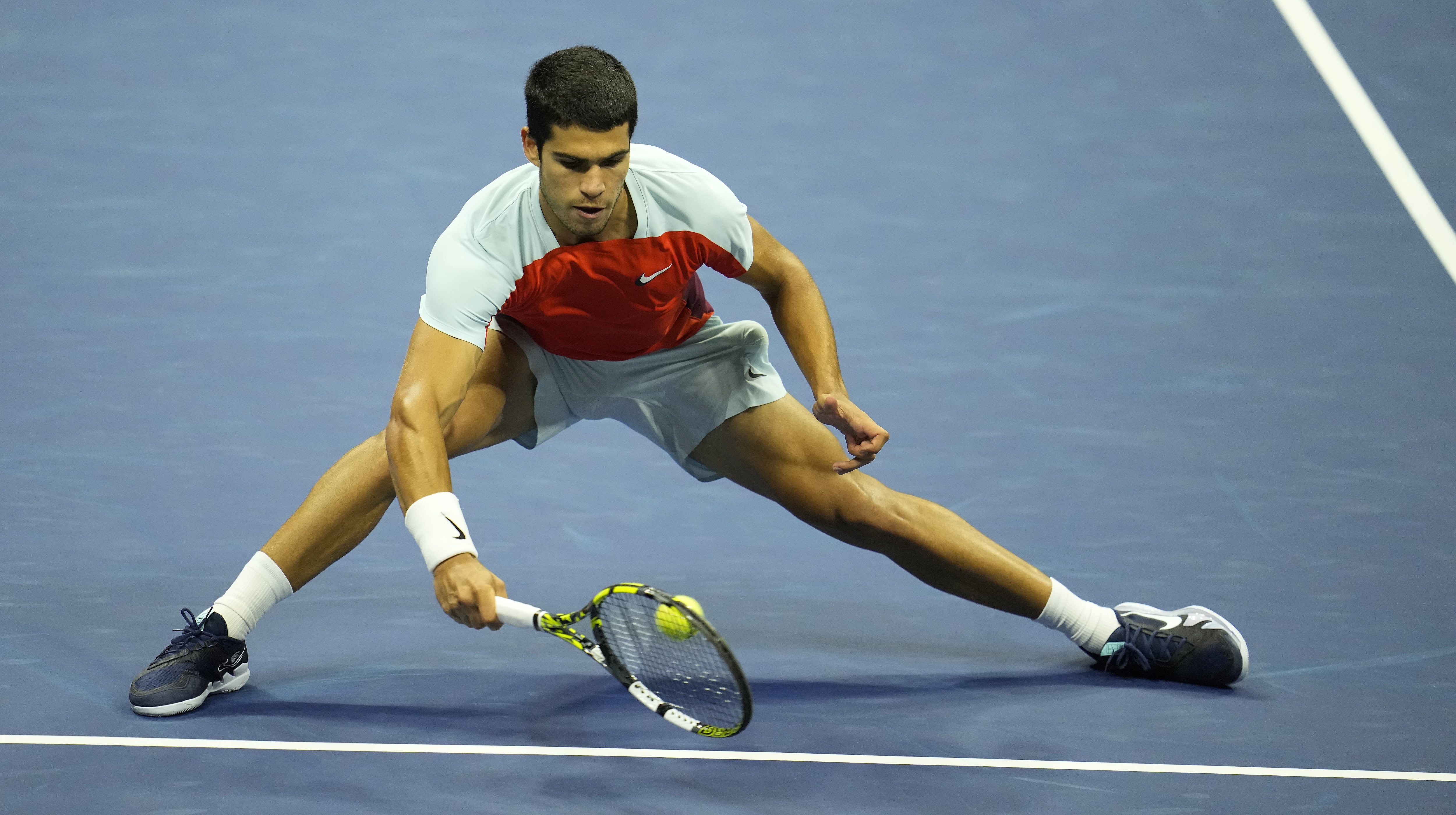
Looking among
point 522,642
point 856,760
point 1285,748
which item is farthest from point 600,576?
point 1285,748

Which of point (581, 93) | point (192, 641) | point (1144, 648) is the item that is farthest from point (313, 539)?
point (1144, 648)

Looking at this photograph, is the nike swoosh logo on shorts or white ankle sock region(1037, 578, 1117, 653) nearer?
the nike swoosh logo on shorts

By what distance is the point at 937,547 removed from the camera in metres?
3.59

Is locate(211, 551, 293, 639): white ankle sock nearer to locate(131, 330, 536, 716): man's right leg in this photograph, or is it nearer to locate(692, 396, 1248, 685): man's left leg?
locate(131, 330, 536, 716): man's right leg

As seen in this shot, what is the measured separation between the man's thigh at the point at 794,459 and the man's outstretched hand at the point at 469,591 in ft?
2.84

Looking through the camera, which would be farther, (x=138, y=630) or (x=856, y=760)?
(x=138, y=630)

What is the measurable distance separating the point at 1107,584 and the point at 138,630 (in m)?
2.53

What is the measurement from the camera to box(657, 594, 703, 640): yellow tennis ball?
2.83 m

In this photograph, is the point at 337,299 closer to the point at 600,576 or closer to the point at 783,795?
the point at 600,576

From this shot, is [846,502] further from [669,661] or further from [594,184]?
[594,184]

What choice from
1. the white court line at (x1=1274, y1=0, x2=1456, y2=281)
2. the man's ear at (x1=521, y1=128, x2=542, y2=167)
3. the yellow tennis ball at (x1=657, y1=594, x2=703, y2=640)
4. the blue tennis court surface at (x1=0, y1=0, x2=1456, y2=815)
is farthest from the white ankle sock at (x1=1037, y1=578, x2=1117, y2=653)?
the white court line at (x1=1274, y1=0, x2=1456, y2=281)

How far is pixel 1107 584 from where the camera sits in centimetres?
413

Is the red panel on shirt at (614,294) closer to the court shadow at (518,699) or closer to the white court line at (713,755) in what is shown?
the court shadow at (518,699)

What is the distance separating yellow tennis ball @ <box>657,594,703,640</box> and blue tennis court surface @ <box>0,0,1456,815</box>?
0.38 metres
